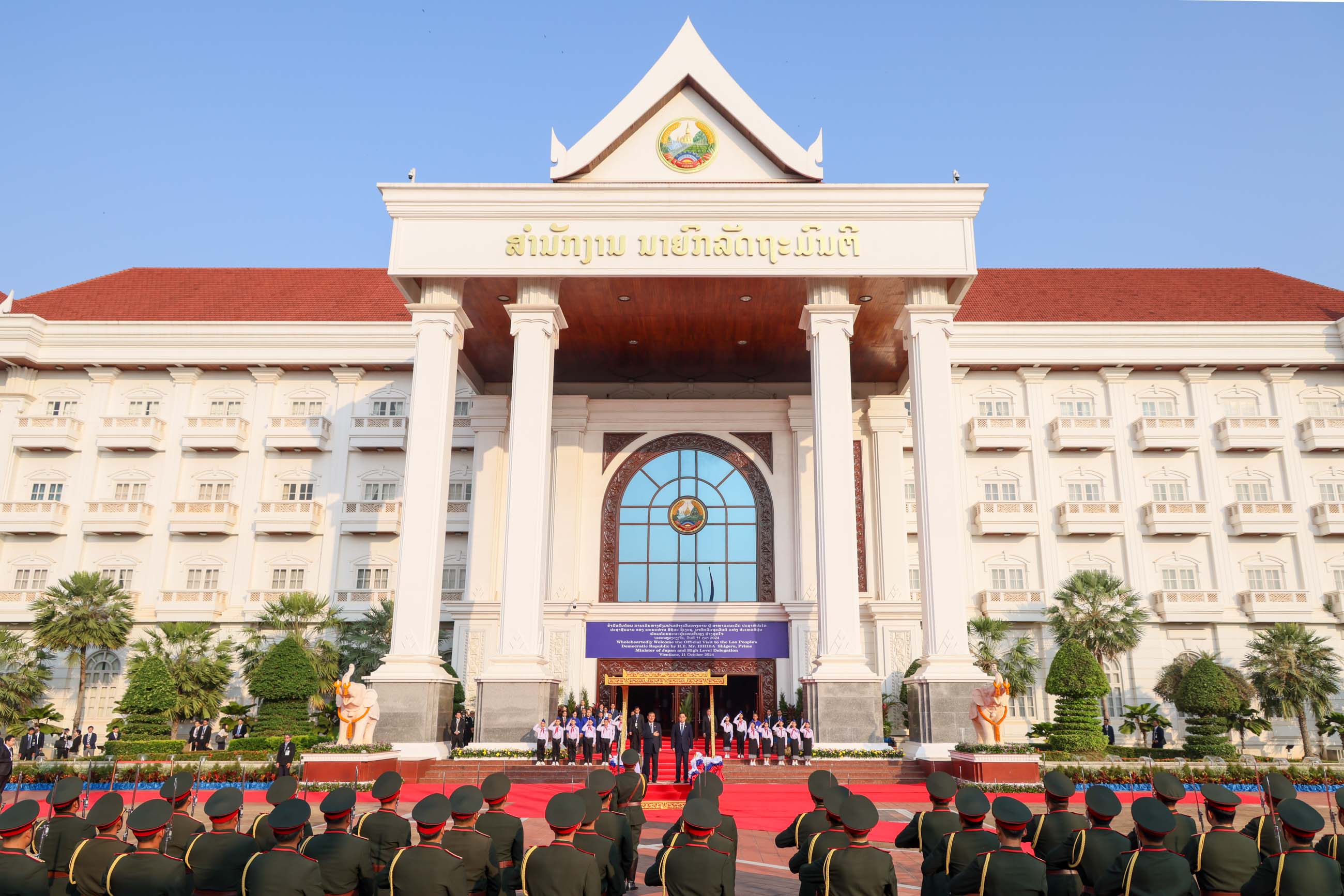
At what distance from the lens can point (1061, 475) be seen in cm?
3158

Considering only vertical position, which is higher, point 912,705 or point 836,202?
point 836,202

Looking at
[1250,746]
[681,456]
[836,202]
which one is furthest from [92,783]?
[1250,746]

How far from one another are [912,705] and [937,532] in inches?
146

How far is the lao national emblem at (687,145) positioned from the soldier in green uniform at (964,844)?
19.2 meters

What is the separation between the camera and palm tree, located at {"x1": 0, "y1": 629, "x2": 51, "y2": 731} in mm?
25719

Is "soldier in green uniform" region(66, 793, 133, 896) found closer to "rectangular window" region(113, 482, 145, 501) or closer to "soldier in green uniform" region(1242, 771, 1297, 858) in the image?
"soldier in green uniform" region(1242, 771, 1297, 858)

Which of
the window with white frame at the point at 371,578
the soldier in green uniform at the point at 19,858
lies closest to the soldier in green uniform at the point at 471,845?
the soldier in green uniform at the point at 19,858

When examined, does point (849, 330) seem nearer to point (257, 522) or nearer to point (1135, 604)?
point (1135, 604)

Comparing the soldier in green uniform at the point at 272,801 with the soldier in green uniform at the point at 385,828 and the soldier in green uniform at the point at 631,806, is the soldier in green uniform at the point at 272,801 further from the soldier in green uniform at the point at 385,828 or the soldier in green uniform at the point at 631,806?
the soldier in green uniform at the point at 631,806

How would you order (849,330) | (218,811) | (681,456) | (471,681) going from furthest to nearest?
1. (681,456)
2. (471,681)
3. (849,330)
4. (218,811)

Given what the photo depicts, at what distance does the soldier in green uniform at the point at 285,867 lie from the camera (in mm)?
4727

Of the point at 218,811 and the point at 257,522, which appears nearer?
the point at 218,811

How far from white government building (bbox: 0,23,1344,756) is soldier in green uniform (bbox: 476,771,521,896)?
1288cm

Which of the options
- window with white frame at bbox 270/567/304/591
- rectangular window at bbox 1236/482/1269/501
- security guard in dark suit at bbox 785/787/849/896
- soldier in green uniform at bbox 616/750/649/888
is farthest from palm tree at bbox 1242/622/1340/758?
window with white frame at bbox 270/567/304/591
